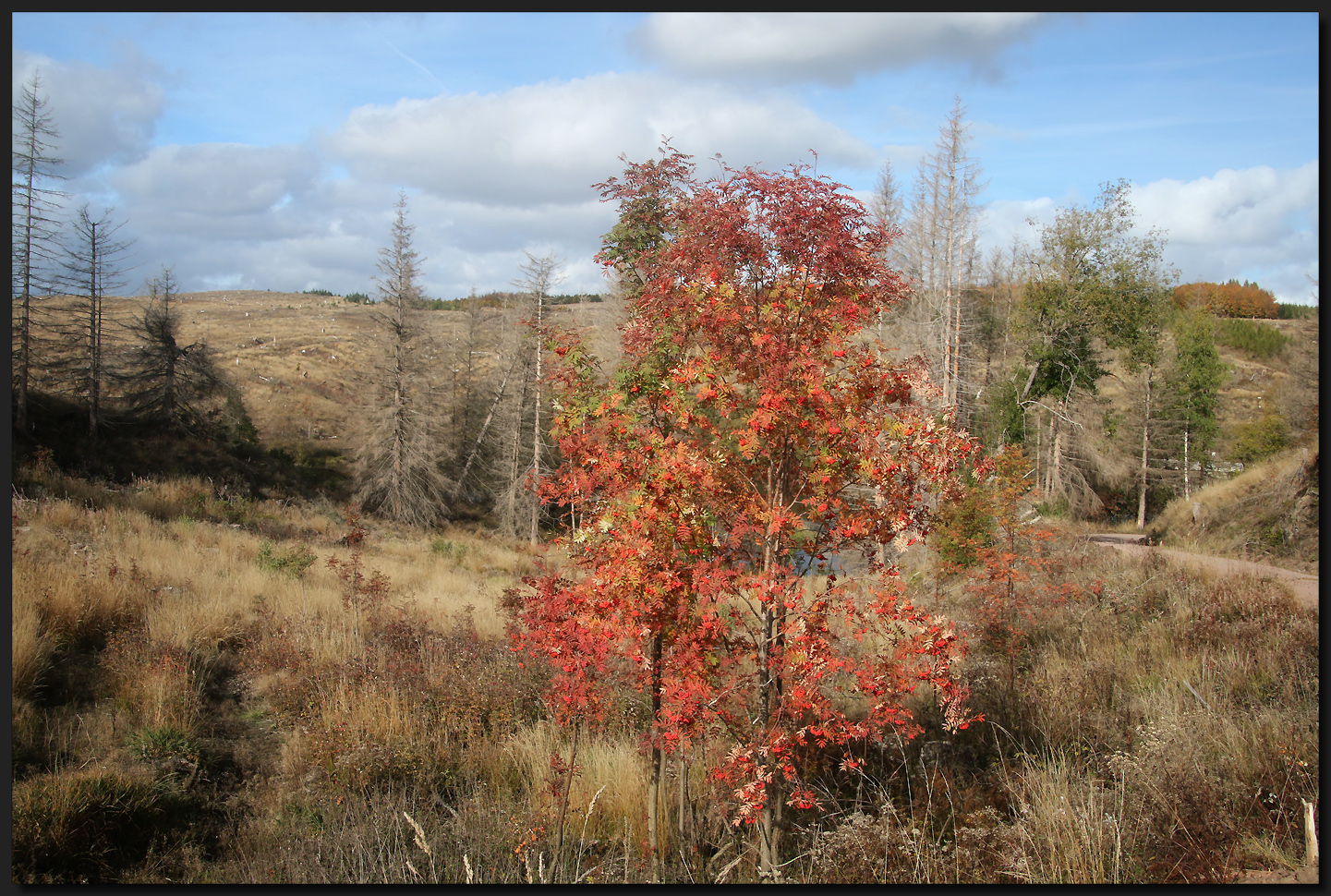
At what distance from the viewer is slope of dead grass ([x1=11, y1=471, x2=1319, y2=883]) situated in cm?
417

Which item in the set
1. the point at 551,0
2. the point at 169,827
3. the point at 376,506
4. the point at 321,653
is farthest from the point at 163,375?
the point at 551,0

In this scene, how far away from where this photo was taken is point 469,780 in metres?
5.33

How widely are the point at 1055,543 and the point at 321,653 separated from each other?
39.7 feet

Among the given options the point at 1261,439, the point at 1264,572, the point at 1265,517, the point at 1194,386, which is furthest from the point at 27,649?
the point at 1261,439

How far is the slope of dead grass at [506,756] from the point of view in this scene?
164 inches

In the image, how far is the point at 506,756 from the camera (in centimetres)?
555

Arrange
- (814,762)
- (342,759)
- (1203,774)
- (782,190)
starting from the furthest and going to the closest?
(814,762) < (342,759) < (1203,774) < (782,190)

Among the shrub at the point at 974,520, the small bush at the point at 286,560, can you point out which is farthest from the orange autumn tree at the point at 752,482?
the small bush at the point at 286,560

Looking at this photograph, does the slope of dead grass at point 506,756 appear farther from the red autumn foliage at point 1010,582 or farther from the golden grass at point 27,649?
the red autumn foliage at point 1010,582

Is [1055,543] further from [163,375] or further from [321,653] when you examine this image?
[163,375]

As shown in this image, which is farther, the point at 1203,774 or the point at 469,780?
the point at 469,780

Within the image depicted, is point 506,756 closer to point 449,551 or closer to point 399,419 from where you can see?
point 449,551

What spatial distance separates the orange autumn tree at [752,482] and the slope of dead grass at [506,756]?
2.75 ft

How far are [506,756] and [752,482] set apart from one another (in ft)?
10.2
